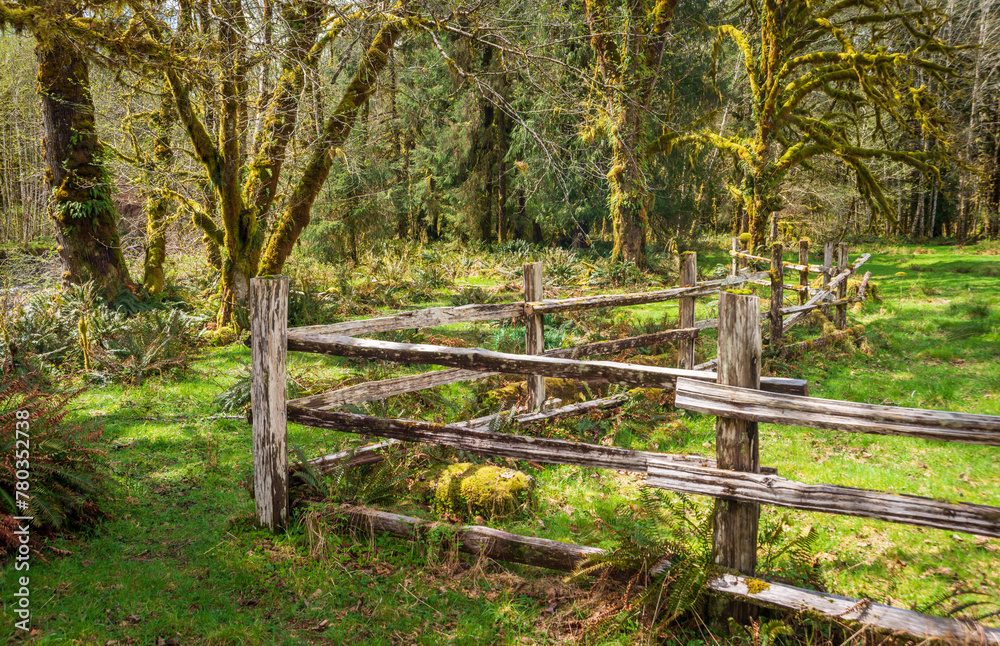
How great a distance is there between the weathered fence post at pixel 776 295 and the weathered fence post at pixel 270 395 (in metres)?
8.43

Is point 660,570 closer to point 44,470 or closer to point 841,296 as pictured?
point 44,470

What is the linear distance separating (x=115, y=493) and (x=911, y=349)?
1208 cm

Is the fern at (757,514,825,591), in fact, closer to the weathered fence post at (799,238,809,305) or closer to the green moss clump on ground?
the green moss clump on ground

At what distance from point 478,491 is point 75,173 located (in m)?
9.14

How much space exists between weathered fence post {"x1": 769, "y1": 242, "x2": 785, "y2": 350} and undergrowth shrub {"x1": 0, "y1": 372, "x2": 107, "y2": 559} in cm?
943

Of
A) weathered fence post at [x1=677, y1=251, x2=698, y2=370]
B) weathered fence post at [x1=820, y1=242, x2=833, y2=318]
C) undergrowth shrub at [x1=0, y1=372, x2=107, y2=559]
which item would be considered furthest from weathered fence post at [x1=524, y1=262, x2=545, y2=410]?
weathered fence post at [x1=820, y1=242, x2=833, y2=318]

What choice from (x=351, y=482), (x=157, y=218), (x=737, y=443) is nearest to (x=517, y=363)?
(x=737, y=443)

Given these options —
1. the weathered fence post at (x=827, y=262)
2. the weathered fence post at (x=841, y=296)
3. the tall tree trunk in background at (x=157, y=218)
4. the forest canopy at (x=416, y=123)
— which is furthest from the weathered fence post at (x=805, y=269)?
the tall tree trunk in background at (x=157, y=218)

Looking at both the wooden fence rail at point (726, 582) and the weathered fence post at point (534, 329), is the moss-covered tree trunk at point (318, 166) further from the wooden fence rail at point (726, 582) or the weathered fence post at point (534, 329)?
the wooden fence rail at point (726, 582)

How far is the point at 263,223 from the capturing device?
36.9 ft

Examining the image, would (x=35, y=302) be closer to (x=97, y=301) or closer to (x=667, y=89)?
(x=97, y=301)

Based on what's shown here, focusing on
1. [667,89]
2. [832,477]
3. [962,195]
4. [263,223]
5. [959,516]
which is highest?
[667,89]

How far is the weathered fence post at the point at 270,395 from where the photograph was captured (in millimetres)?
3945

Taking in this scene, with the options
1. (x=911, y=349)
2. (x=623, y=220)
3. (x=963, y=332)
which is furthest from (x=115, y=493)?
(x=623, y=220)
